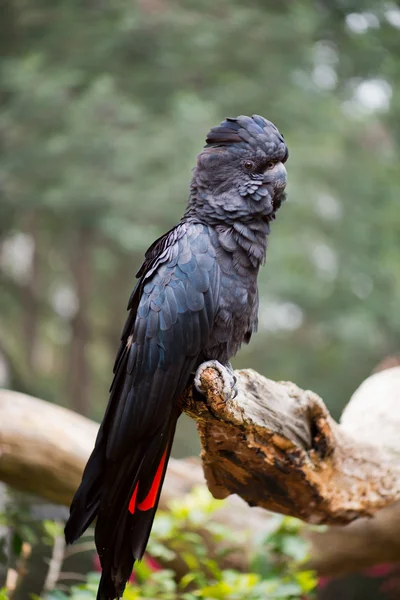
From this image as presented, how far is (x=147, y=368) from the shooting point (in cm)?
163

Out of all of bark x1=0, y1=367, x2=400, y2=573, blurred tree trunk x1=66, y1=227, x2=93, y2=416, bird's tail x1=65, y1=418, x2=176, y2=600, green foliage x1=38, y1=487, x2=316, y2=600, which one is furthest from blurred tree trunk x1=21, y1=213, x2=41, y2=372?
bird's tail x1=65, y1=418, x2=176, y2=600

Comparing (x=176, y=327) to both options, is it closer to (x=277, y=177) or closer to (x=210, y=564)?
(x=277, y=177)

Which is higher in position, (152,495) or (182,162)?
(182,162)

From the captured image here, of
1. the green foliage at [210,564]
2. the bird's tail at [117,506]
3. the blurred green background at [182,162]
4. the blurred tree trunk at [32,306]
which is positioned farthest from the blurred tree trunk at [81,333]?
the bird's tail at [117,506]

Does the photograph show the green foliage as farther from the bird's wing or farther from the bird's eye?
the bird's eye

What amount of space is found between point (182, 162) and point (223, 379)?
321 centimetres

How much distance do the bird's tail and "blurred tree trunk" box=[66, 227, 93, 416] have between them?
3733 millimetres

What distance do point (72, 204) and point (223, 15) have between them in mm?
1758

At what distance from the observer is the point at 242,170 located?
1761 mm

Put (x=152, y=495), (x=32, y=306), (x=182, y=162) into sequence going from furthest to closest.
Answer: (x=32, y=306), (x=182, y=162), (x=152, y=495)

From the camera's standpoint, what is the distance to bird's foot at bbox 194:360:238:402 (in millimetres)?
1573

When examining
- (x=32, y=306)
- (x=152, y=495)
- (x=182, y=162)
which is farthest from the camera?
(x=32, y=306)

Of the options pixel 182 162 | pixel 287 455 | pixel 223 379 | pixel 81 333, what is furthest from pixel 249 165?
pixel 81 333

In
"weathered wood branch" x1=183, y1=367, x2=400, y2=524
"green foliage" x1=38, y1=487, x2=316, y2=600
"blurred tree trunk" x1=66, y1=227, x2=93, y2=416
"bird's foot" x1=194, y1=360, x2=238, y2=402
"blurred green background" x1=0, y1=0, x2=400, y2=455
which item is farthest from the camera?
"blurred tree trunk" x1=66, y1=227, x2=93, y2=416
